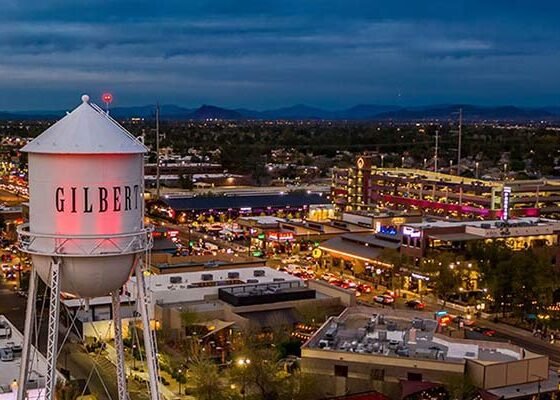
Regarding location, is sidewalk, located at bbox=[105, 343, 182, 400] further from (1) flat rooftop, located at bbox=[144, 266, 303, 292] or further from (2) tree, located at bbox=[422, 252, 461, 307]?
Answer: (2) tree, located at bbox=[422, 252, 461, 307]

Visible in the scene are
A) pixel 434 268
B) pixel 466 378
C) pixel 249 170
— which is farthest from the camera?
pixel 249 170

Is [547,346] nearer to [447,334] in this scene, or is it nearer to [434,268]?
[447,334]

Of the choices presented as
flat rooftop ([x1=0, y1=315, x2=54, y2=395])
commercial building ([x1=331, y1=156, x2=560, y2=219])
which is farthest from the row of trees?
flat rooftop ([x1=0, y1=315, x2=54, y2=395])

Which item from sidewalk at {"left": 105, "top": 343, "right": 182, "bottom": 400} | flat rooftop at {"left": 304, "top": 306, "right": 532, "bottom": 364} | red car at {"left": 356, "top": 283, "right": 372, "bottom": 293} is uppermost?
flat rooftop at {"left": 304, "top": 306, "right": 532, "bottom": 364}

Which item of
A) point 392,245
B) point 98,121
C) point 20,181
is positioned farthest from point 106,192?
point 20,181

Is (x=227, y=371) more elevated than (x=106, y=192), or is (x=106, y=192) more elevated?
(x=106, y=192)

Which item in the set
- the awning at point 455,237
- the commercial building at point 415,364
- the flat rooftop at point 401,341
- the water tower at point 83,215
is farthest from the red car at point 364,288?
the water tower at point 83,215
